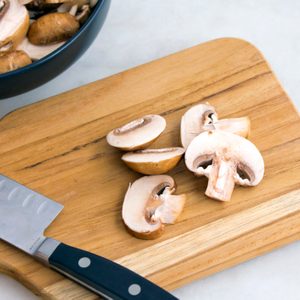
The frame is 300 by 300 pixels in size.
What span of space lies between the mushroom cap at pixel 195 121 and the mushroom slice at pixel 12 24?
399 millimetres

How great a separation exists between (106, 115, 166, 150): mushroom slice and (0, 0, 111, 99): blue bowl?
19cm

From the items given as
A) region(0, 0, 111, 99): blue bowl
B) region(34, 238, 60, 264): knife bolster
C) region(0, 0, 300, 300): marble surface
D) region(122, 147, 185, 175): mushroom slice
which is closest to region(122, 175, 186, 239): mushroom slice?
region(122, 147, 185, 175): mushroom slice

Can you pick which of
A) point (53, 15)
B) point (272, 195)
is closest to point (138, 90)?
point (53, 15)

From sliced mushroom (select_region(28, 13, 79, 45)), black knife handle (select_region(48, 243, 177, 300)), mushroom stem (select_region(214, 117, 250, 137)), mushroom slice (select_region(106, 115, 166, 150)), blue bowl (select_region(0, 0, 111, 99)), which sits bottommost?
black knife handle (select_region(48, 243, 177, 300))

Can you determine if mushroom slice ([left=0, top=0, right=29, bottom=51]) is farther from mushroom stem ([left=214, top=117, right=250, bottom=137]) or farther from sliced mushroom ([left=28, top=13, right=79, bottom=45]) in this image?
mushroom stem ([left=214, top=117, right=250, bottom=137])

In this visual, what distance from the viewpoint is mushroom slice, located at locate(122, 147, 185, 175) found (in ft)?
5.21

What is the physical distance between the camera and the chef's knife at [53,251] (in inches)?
56.8

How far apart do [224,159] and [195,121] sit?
0.41ft

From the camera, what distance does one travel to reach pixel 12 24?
5.43ft

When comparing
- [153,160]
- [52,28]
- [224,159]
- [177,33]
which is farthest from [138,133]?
[177,33]

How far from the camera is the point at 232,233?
156 cm

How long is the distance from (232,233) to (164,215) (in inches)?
5.6

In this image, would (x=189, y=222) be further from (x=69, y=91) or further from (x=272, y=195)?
(x=69, y=91)

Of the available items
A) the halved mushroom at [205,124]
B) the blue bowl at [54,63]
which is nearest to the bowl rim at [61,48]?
the blue bowl at [54,63]
